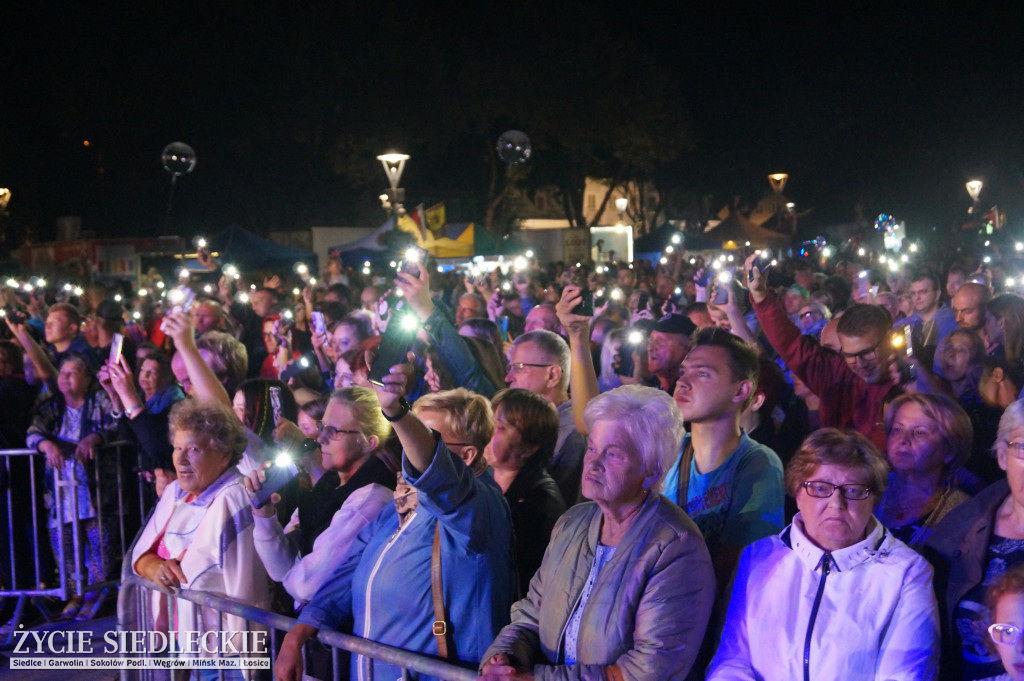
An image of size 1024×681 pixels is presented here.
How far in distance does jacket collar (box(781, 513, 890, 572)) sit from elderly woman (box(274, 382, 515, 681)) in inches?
38.4

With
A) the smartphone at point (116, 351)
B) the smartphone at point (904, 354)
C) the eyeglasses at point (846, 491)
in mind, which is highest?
the smartphone at point (116, 351)

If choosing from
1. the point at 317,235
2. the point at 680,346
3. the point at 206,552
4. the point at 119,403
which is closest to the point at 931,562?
the point at 680,346

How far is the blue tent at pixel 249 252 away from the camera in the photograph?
20672mm

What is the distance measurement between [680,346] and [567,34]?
31.9 meters

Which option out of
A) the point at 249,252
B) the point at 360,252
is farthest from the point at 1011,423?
the point at 249,252

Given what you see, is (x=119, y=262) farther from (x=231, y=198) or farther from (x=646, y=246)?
(x=646, y=246)

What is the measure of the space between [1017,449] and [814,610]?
787mm

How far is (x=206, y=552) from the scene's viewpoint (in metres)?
4.09

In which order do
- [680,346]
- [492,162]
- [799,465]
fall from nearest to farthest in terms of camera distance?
[799,465], [680,346], [492,162]

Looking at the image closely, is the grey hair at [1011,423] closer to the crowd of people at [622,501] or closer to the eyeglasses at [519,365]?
the crowd of people at [622,501]

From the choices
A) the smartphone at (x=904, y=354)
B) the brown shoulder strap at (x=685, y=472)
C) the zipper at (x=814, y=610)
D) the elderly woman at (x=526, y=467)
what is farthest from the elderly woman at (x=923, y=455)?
the smartphone at (x=904, y=354)

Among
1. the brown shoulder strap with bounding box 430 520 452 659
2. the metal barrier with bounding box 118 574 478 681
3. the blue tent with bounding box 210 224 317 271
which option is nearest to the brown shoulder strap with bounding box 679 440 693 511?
the brown shoulder strap with bounding box 430 520 452 659

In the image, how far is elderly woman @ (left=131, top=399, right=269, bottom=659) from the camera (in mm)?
4055

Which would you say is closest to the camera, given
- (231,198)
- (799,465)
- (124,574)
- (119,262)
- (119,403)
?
(799,465)
